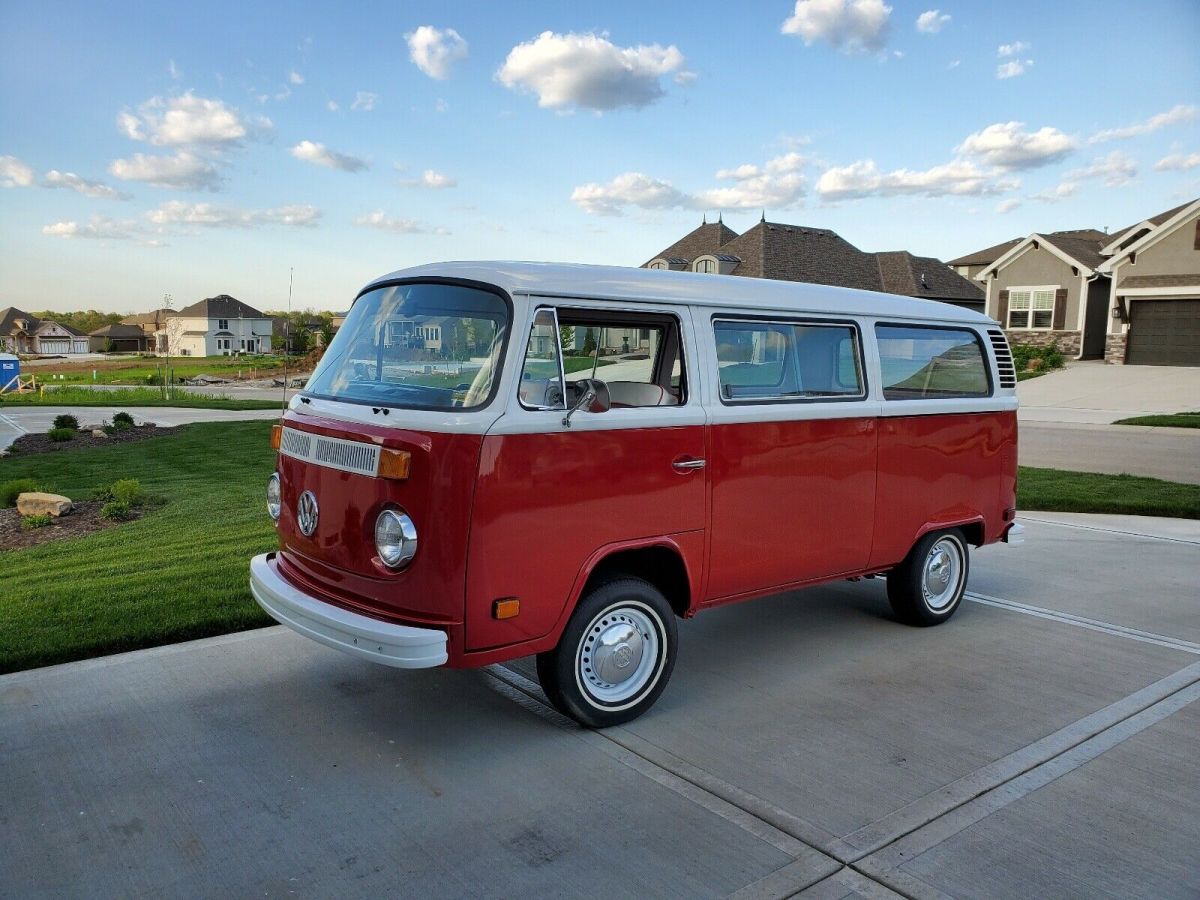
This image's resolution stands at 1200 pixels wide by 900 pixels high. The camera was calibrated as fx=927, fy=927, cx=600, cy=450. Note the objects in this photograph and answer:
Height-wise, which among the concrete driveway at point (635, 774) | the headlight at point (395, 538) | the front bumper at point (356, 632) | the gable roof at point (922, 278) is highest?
the gable roof at point (922, 278)

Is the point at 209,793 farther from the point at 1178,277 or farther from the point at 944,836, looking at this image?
the point at 1178,277

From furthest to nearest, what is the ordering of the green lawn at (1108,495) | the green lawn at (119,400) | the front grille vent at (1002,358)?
the green lawn at (119,400) → the green lawn at (1108,495) → the front grille vent at (1002,358)

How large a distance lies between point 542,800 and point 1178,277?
38.7 meters

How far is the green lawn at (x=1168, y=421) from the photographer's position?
67.5 feet

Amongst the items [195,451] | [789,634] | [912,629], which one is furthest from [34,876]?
[195,451]

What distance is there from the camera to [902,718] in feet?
15.2

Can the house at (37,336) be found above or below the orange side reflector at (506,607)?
above

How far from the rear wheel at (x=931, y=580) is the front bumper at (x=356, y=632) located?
3.40m

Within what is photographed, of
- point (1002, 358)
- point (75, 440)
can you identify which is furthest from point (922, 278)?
point (1002, 358)

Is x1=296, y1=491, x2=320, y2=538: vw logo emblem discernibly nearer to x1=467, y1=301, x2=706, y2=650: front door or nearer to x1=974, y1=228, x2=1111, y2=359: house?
x1=467, y1=301, x2=706, y2=650: front door

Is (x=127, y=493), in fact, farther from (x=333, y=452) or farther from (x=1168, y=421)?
(x=1168, y=421)

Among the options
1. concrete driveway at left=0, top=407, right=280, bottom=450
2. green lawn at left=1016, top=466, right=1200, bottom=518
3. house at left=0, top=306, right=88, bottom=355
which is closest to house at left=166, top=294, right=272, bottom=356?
house at left=0, top=306, right=88, bottom=355

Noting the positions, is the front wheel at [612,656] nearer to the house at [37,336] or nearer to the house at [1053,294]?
the house at [1053,294]

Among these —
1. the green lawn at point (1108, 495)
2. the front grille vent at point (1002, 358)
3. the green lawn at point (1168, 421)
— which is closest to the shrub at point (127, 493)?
the front grille vent at point (1002, 358)
